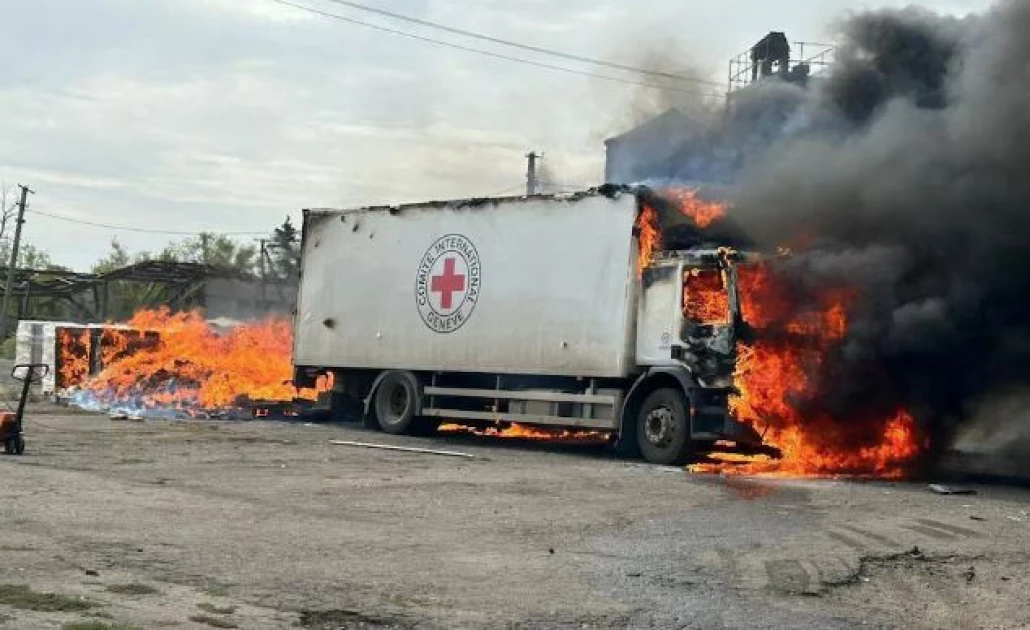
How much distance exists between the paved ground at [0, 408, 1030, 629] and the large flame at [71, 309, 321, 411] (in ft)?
27.9

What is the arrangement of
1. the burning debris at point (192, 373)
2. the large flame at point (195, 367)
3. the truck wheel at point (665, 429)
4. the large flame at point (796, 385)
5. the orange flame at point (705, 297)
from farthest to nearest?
the large flame at point (195, 367)
the burning debris at point (192, 373)
the truck wheel at point (665, 429)
the orange flame at point (705, 297)
the large flame at point (796, 385)

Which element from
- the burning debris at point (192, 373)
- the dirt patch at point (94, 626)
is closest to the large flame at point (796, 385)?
the dirt patch at point (94, 626)

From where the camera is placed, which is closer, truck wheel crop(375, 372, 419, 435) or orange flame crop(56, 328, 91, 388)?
truck wheel crop(375, 372, 419, 435)

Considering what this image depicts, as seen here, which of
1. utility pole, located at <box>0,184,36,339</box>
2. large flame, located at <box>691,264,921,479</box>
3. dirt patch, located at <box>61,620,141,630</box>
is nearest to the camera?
dirt patch, located at <box>61,620,141,630</box>

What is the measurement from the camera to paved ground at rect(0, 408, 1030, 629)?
612cm

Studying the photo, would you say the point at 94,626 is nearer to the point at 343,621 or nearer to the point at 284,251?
the point at 343,621

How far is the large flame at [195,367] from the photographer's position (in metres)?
22.0

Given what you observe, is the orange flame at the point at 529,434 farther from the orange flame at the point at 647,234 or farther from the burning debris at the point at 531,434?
the orange flame at the point at 647,234

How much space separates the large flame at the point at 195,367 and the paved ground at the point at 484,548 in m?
8.50

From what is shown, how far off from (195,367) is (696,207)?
1157 centimetres

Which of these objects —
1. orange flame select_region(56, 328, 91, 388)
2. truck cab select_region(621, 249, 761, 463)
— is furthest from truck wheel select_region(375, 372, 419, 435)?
orange flame select_region(56, 328, 91, 388)

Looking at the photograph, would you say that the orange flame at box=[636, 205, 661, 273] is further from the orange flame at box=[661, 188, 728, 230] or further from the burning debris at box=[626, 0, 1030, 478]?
the burning debris at box=[626, 0, 1030, 478]

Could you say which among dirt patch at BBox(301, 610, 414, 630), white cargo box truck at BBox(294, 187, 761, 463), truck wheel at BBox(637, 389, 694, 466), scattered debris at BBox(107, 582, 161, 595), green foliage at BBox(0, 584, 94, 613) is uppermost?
white cargo box truck at BBox(294, 187, 761, 463)

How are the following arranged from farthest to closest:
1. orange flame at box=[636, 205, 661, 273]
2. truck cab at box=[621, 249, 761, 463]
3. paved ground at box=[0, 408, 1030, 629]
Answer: orange flame at box=[636, 205, 661, 273] → truck cab at box=[621, 249, 761, 463] → paved ground at box=[0, 408, 1030, 629]
